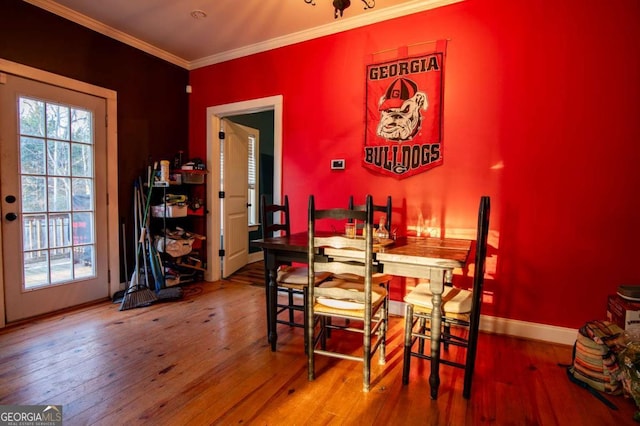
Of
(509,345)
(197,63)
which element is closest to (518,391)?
(509,345)

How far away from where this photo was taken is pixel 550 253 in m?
2.44

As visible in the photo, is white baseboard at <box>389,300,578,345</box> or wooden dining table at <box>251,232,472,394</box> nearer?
wooden dining table at <box>251,232,472,394</box>

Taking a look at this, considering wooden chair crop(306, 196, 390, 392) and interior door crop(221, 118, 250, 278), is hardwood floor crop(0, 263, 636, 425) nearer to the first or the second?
wooden chair crop(306, 196, 390, 392)

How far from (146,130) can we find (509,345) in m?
4.19

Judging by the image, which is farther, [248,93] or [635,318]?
[248,93]

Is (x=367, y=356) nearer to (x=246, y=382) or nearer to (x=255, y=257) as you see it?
(x=246, y=382)

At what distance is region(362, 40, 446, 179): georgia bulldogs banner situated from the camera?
2.78 meters

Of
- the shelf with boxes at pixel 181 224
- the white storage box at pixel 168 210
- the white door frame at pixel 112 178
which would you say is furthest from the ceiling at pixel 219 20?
the white storage box at pixel 168 210

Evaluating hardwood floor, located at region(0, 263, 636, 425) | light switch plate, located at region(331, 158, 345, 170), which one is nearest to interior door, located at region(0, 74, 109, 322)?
hardwood floor, located at region(0, 263, 636, 425)

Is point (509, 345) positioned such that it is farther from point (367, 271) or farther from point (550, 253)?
point (367, 271)

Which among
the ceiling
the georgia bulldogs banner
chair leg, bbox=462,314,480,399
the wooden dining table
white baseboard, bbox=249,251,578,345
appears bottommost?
white baseboard, bbox=249,251,578,345

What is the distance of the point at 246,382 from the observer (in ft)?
6.22

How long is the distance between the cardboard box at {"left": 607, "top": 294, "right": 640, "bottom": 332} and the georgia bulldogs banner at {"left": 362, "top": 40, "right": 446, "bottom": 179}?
5.07 feet

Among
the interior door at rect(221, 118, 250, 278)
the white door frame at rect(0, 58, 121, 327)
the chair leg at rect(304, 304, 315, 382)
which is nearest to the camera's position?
the chair leg at rect(304, 304, 315, 382)
